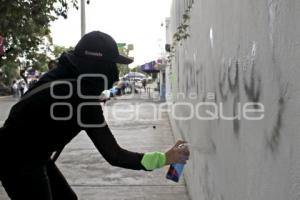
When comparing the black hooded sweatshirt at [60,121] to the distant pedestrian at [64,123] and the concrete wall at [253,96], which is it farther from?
the concrete wall at [253,96]

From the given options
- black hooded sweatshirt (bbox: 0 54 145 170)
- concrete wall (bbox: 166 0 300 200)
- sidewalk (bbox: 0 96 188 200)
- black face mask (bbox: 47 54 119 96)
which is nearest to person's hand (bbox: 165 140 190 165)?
black hooded sweatshirt (bbox: 0 54 145 170)

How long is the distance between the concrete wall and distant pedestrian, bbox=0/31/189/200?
493mm

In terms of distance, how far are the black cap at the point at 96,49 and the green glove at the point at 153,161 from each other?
0.59 meters

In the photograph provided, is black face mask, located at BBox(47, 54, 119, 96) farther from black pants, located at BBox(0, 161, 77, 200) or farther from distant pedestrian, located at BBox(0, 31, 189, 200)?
black pants, located at BBox(0, 161, 77, 200)

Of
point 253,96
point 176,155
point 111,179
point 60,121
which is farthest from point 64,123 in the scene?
point 111,179

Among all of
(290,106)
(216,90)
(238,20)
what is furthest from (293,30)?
(216,90)

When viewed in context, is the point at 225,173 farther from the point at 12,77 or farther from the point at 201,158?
the point at 12,77

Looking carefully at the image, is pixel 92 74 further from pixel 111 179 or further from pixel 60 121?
pixel 111 179

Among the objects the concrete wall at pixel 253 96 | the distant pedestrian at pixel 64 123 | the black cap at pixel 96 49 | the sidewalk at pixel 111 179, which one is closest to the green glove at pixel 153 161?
the distant pedestrian at pixel 64 123

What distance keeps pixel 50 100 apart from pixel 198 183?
9.61ft

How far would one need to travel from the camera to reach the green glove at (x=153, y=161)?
10.7 feet

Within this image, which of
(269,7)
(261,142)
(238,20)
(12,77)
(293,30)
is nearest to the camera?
(293,30)

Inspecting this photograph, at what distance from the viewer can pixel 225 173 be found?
376 cm

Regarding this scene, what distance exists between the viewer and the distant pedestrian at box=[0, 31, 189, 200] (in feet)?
10.4
